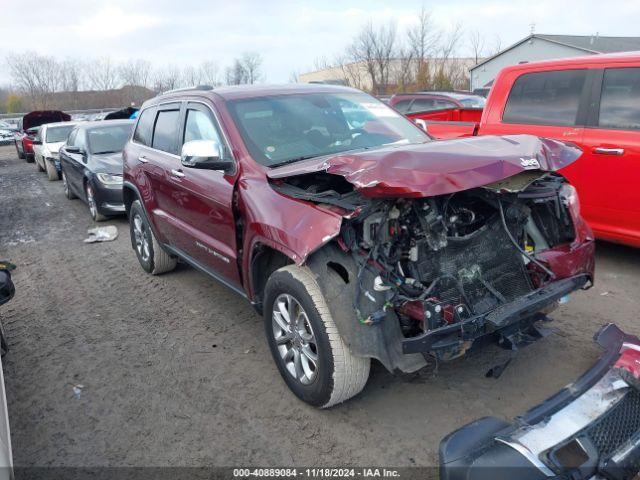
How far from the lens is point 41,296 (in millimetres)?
5391

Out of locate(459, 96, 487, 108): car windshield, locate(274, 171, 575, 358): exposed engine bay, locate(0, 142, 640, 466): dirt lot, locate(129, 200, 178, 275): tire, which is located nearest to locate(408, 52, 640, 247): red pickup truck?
locate(0, 142, 640, 466): dirt lot

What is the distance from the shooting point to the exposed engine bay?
2734 millimetres

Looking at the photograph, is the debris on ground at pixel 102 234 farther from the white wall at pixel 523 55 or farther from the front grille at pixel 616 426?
the white wall at pixel 523 55

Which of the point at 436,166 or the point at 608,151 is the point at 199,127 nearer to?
the point at 436,166

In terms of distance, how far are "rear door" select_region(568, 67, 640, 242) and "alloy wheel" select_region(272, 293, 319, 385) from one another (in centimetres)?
329

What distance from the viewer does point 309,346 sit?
3.07m

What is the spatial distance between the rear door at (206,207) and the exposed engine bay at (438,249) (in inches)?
26.3

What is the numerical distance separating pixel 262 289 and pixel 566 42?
3342cm

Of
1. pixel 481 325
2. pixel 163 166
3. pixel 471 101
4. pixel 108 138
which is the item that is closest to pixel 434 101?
pixel 471 101

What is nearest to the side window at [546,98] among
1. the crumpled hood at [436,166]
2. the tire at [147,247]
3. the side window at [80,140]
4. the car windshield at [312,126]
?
the car windshield at [312,126]

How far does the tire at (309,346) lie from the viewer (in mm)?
2791

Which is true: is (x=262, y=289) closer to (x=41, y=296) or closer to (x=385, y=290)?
(x=385, y=290)

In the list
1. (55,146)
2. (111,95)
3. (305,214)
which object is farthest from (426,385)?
(111,95)

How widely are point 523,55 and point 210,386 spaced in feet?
122
